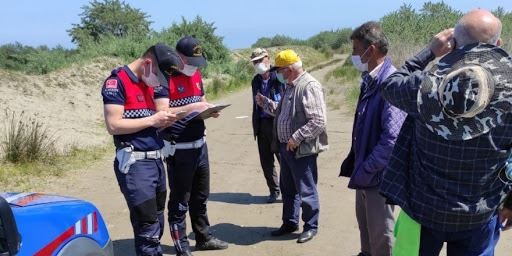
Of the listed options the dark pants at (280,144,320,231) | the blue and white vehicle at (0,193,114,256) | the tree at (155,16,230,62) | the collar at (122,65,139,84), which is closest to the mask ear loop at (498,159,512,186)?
the blue and white vehicle at (0,193,114,256)

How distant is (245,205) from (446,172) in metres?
4.56

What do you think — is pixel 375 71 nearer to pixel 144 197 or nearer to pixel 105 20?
pixel 144 197

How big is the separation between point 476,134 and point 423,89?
32 centimetres

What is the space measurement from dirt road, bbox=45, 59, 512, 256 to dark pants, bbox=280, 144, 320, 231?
1.09 ft

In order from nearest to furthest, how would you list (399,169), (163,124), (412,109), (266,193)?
(412,109)
(399,169)
(163,124)
(266,193)

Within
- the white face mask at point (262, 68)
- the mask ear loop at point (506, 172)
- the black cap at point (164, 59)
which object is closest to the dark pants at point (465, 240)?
the mask ear loop at point (506, 172)

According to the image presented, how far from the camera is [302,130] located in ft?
17.0

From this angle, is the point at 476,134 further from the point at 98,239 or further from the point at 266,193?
the point at 266,193

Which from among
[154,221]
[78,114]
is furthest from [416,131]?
[78,114]

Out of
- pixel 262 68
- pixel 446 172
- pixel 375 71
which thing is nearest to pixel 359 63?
pixel 375 71

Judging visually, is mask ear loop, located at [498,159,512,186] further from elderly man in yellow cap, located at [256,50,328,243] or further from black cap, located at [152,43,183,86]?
elderly man in yellow cap, located at [256,50,328,243]

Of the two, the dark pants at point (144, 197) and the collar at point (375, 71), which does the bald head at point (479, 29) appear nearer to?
the collar at point (375, 71)

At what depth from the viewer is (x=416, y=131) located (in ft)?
9.05

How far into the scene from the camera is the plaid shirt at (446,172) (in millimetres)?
2574
